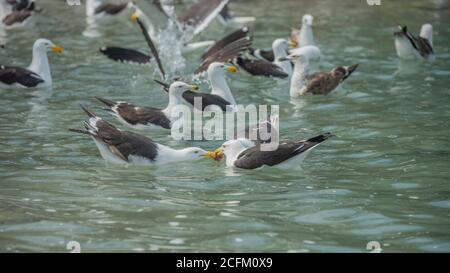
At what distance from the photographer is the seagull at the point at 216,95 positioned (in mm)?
13484

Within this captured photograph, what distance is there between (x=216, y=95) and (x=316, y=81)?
5.94 feet

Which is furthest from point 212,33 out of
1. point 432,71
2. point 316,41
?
point 432,71

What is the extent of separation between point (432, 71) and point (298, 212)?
7916 mm

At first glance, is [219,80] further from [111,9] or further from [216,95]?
[111,9]

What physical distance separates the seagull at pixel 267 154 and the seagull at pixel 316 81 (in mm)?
4216

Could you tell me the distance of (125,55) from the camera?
16000 mm

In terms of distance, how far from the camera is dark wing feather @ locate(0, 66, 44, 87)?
14992 mm

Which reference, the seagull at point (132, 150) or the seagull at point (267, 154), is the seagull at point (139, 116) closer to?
the seagull at point (132, 150)

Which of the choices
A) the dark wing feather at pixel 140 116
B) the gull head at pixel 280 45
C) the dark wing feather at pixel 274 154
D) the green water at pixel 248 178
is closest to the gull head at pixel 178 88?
the dark wing feather at pixel 140 116

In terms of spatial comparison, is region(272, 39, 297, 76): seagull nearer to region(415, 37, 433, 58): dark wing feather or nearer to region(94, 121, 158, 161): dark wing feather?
region(415, 37, 433, 58): dark wing feather

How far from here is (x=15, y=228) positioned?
27.5 feet

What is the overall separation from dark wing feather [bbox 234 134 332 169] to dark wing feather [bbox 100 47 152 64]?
5798 mm

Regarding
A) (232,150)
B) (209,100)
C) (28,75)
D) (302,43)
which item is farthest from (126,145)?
(302,43)

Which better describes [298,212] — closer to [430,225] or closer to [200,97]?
[430,225]
